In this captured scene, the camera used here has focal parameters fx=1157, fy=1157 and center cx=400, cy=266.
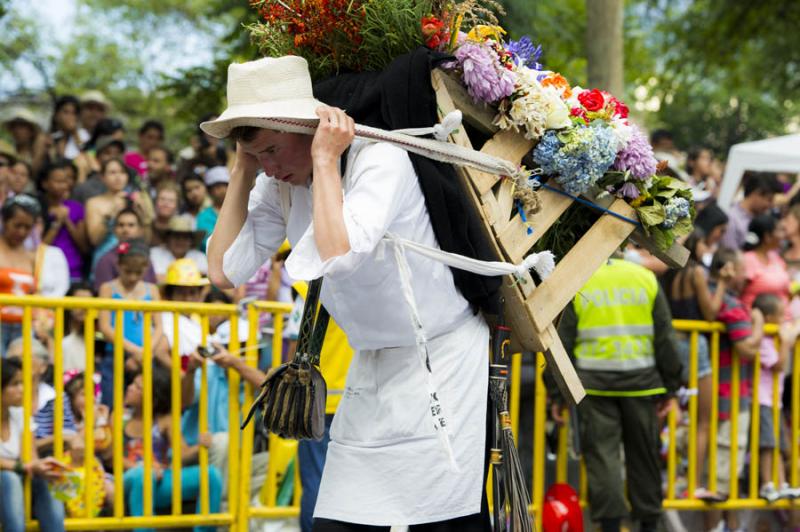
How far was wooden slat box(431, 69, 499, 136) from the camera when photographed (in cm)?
397

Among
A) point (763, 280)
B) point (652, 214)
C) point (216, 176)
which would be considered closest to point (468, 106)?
point (652, 214)

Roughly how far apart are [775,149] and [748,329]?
5316 millimetres

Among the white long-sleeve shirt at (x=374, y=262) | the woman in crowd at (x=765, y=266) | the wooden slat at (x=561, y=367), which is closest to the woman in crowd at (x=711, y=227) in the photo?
the woman in crowd at (x=765, y=266)

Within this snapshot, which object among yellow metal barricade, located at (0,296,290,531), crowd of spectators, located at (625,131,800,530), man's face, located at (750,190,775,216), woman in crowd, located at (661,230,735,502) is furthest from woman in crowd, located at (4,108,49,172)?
man's face, located at (750,190,775,216)

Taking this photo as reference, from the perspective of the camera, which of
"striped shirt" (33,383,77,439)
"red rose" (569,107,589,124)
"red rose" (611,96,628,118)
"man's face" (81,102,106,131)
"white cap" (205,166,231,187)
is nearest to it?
"red rose" (569,107,589,124)

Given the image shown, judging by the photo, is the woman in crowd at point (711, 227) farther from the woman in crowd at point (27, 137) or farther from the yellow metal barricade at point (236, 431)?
the woman in crowd at point (27, 137)

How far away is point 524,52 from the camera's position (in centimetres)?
430

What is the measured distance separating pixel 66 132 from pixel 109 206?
197cm

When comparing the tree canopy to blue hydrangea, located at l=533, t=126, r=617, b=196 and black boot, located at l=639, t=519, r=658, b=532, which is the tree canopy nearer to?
blue hydrangea, located at l=533, t=126, r=617, b=196

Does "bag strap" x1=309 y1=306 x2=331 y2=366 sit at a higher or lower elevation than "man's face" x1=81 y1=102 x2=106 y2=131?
lower

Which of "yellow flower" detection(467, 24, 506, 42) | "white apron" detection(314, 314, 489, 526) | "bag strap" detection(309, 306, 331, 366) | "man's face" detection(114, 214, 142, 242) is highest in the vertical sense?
"yellow flower" detection(467, 24, 506, 42)

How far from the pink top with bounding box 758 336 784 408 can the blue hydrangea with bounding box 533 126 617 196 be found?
445 centimetres

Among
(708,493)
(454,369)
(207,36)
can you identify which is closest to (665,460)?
(708,493)

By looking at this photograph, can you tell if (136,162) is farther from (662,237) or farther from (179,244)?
(662,237)
